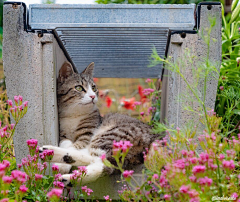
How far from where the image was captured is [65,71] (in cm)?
266

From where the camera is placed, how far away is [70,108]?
2574 millimetres

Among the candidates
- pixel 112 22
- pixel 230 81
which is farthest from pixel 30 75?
pixel 230 81

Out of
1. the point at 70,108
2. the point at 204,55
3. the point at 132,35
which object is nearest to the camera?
the point at 204,55

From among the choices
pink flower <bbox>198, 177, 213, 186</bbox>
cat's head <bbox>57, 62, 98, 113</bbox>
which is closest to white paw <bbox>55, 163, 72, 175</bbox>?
cat's head <bbox>57, 62, 98, 113</bbox>

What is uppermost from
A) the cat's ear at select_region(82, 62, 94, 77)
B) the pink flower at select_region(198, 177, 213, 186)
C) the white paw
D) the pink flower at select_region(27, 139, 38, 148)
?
the cat's ear at select_region(82, 62, 94, 77)

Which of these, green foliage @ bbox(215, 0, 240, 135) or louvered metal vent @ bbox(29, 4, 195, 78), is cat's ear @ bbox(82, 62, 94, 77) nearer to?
louvered metal vent @ bbox(29, 4, 195, 78)

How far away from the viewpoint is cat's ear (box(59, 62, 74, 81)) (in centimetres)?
261

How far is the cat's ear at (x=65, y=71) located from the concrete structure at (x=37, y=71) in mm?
492

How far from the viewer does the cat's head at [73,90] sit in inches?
101

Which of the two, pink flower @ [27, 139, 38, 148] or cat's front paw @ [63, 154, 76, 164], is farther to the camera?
cat's front paw @ [63, 154, 76, 164]

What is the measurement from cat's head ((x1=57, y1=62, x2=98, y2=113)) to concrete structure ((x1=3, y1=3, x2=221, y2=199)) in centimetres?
46

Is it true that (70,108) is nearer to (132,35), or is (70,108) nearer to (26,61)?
(26,61)

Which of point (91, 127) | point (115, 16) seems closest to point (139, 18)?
point (115, 16)

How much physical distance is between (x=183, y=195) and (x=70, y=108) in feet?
5.21
